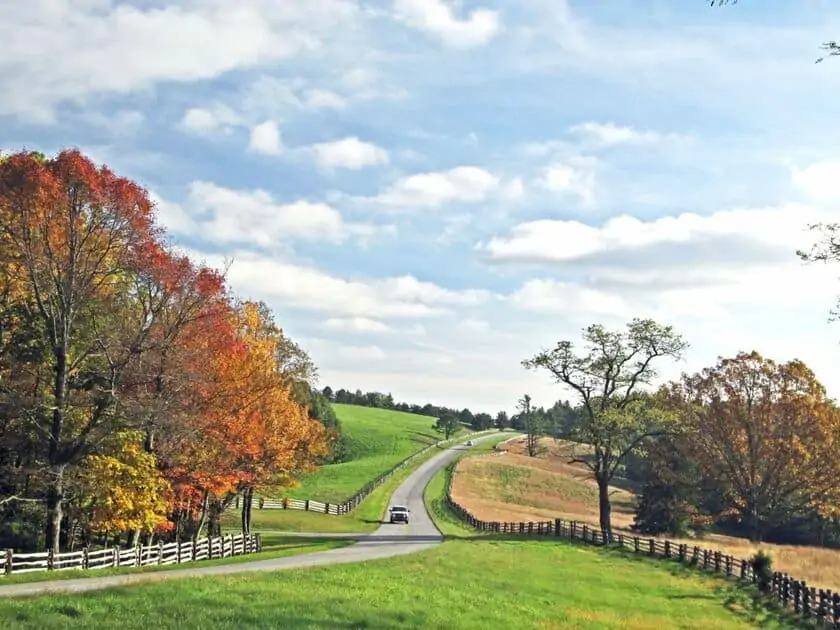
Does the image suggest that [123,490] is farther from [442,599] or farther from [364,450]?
[364,450]

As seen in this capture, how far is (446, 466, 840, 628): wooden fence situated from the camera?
1057 inches

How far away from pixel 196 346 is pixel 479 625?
21.9 meters

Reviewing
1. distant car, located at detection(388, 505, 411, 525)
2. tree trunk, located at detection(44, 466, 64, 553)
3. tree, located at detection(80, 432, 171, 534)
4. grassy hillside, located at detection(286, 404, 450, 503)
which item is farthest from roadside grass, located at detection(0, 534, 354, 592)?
grassy hillside, located at detection(286, 404, 450, 503)

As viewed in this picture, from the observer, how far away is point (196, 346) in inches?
1460

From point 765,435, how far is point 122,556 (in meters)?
44.9

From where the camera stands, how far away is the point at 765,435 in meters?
57.3

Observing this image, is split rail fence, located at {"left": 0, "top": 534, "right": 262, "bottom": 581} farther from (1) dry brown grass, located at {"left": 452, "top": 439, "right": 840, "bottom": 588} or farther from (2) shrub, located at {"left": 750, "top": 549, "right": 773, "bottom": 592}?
(1) dry brown grass, located at {"left": 452, "top": 439, "right": 840, "bottom": 588}

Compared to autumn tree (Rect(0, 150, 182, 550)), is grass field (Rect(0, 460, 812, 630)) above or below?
below

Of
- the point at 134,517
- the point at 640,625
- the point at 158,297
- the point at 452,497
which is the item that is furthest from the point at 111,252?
the point at 452,497

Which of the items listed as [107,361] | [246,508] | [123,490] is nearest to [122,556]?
[123,490]

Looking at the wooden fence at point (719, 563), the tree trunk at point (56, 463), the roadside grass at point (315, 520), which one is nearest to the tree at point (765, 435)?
the wooden fence at point (719, 563)

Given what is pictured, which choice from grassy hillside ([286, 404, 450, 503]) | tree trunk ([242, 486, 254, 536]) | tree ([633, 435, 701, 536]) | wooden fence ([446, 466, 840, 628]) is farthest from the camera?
grassy hillside ([286, 404, 450, 503])

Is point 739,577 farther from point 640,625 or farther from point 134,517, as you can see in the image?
point 134,517

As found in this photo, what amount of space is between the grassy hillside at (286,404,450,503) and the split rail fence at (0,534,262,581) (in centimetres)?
3698
